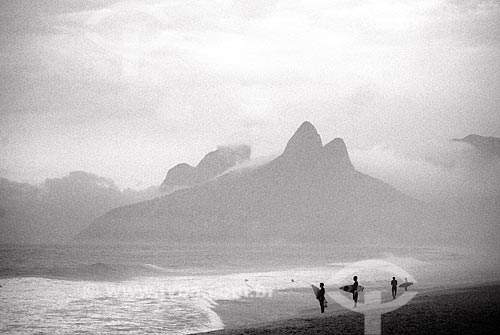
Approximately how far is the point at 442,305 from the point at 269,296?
16057 millimetres

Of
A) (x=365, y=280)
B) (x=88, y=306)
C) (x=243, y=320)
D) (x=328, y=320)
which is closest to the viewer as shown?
(x=328, y=320)

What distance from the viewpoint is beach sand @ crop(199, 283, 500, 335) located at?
20406mm

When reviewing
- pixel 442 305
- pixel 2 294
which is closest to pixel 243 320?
pixel 442 305

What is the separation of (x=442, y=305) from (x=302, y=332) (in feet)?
32.4

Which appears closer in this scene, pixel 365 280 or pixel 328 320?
pixel 328 320

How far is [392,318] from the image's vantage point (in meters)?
23.0

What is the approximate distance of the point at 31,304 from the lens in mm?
35219

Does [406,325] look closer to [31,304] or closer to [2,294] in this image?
[31,304]

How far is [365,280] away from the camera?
5069 cm

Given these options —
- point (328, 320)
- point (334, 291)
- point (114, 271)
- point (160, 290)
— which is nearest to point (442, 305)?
point (328, 320)

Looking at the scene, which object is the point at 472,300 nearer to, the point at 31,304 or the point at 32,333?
the point at 32,333

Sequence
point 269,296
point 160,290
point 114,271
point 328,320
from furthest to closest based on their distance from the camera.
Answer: point 114,271 < point 160,290 < point 269,296 < point 328,320

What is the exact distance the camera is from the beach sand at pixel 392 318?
2041 centimetres

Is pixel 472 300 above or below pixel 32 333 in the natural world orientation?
above
